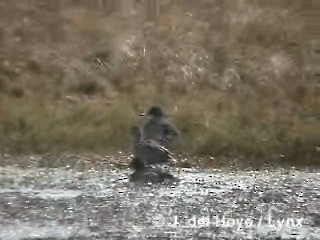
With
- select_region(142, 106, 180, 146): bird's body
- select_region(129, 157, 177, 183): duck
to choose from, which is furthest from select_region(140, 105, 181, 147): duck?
select_region(129, 157, 177, 183): duck

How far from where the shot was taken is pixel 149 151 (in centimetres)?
434

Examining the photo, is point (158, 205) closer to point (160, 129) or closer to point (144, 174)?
point (144, 174)

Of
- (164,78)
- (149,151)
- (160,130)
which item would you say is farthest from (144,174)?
(164,78)

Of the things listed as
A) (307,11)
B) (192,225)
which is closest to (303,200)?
(192,225)

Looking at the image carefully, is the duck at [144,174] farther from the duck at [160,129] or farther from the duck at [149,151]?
the duck at [160,129]

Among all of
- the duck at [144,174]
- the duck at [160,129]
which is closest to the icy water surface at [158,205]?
the duck at [144,174]

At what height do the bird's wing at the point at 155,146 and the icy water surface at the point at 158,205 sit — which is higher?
the bird's wing at the point at 155,146

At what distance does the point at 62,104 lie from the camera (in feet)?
14.3

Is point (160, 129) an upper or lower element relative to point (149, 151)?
upper

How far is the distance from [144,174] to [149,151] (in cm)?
11

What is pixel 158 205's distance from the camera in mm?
4316

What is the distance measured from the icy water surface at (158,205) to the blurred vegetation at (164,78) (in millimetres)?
121

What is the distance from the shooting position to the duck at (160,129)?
4340 mm

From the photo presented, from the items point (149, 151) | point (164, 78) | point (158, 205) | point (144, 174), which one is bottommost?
point (158, 205)
